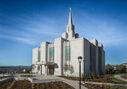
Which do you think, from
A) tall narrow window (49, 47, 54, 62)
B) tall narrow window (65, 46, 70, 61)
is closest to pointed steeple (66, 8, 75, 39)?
tall narrow window (65, 46, 70, 61)

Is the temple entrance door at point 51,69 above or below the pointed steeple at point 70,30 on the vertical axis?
below

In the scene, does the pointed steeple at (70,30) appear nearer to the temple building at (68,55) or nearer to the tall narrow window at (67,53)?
the temple building at (68,55)

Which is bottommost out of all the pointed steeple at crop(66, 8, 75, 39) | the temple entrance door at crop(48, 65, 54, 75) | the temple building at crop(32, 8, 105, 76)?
the temple entrance door at crop(48, 65, 54, 75)

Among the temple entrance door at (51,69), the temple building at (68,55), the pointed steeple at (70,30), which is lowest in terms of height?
the temple entrance door at (51,69)

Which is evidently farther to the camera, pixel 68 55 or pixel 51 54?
pixel 51 54

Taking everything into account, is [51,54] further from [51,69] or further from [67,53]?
[67,53]

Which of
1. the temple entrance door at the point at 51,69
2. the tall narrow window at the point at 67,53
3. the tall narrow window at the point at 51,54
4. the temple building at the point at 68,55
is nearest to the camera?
the temple building at the point at 68,55

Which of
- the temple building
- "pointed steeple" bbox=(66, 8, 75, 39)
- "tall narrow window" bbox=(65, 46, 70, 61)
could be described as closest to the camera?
the temple building

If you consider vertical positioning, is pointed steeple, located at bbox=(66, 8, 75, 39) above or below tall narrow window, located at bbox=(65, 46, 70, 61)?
above

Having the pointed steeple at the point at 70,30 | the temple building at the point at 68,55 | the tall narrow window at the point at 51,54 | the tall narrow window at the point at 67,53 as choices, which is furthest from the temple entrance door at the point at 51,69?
the pointed steeple at the point at 70,30

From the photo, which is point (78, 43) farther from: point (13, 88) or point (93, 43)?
point (13, 88)

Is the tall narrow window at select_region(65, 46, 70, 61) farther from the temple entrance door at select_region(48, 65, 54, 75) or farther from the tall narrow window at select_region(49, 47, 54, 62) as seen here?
the temple entrance door at select_region(48, 65, 54, 75)

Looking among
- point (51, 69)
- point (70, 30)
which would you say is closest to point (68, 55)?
point (51, 69)

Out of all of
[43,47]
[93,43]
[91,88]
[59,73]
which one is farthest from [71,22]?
[91,88]
